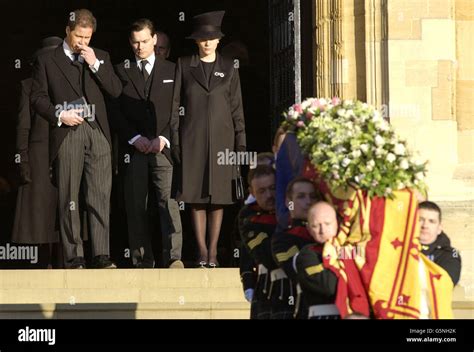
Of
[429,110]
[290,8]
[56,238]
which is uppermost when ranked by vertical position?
[290,8]

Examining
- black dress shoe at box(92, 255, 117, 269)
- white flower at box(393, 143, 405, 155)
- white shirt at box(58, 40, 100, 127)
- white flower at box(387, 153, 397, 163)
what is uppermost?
white shirt at box(58, 40, 100, 127)

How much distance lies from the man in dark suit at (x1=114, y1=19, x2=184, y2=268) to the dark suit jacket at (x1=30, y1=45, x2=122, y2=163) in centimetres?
30

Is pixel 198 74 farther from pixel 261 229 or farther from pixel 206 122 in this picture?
pixel 261 229

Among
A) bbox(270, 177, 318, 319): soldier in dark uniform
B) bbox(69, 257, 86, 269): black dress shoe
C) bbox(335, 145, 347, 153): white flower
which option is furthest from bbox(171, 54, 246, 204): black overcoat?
bbox(335, 145, 347, 153): white flower

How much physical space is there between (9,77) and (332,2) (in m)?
7.08

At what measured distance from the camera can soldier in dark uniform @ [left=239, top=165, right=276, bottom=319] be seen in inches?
476

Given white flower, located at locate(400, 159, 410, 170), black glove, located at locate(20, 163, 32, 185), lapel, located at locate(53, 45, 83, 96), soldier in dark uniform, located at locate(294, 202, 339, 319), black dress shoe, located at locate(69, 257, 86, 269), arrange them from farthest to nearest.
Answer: black glove, located at locate(20, 163, 32, 185), lapel, located at locate(53, 45, 83, 96), black dress shoe, located at locate(69, 257, 86, 269), white flower, located at locate(400, 159, 410, 170), soldier in dark uniform, located at locate(294, 202, 339, 319)

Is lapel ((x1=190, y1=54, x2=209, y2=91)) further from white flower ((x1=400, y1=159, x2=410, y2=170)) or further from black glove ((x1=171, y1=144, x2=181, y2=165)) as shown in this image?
white flower ((x1=400, y1=159, x2=410, y2=170))

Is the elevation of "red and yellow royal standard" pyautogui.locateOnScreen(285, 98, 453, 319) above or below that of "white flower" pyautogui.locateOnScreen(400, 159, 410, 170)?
below

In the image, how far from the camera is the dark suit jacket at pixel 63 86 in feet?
52.0

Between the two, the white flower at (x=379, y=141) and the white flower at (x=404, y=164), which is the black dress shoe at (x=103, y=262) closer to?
the white flower at (x=379, y=141)

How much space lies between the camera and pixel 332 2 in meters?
17.5

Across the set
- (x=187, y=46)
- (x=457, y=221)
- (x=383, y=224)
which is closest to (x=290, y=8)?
(x=457, y=221)

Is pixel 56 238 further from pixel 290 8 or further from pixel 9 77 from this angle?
pixel 9 77
